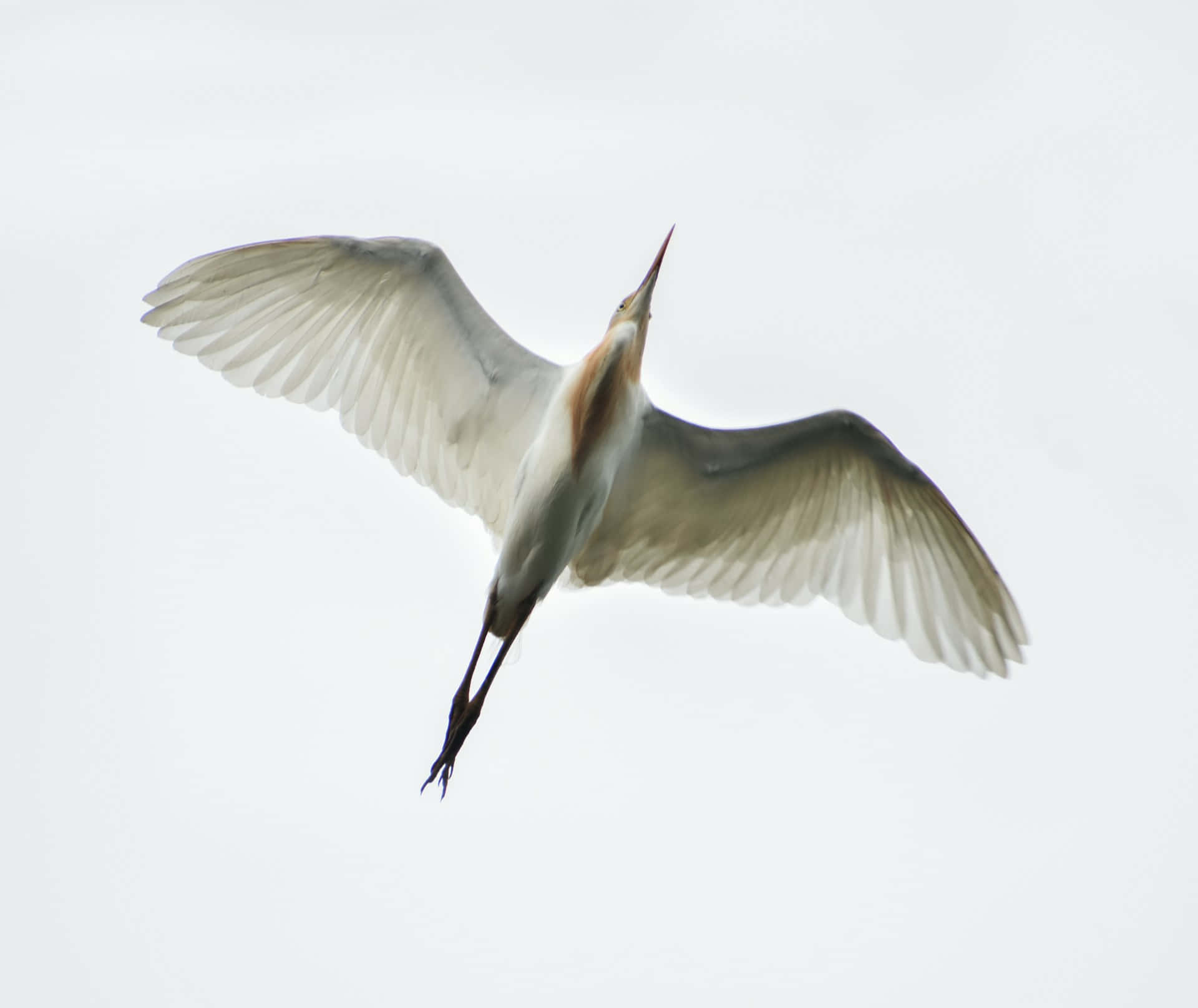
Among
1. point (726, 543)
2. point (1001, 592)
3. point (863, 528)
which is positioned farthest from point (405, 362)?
point (1001, 592)

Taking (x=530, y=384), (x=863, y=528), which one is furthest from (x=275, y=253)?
(x=863, y=528)

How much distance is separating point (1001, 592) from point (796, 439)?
139 cm

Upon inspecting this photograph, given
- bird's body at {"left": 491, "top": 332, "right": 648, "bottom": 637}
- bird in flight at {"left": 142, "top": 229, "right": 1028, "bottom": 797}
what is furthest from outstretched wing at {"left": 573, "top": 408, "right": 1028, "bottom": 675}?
bird's body at {"left": 491, "top": 332, "right": 648, "bottom": 637}

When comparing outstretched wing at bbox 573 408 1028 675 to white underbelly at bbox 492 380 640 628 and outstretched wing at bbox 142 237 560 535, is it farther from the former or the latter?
outstretched wing at bbox 142 237 560 535

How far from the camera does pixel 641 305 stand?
9.20 metres

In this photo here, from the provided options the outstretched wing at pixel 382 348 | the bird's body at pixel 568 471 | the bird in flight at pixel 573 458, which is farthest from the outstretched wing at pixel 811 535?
the outstretched wing at pixel 382 348

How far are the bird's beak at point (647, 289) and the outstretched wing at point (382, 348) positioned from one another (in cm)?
56

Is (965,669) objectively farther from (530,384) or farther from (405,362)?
(405,362)

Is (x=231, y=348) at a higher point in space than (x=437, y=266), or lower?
lower

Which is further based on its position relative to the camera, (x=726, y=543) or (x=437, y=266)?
(x=726, y=543)

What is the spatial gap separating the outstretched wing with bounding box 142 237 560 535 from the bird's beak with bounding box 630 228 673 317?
56 centimetres

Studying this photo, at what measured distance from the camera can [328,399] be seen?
9227mm

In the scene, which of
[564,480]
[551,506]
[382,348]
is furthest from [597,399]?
[382,348]

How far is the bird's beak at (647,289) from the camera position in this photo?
919 cm
